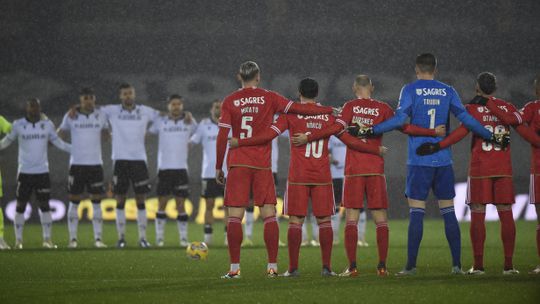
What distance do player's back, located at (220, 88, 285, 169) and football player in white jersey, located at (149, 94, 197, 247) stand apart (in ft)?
21.0

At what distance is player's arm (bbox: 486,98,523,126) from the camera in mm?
10945

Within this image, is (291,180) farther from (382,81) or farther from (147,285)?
(382,81)

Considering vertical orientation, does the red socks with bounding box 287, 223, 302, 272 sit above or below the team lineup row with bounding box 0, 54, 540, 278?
below

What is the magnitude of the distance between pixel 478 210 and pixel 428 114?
119 cm

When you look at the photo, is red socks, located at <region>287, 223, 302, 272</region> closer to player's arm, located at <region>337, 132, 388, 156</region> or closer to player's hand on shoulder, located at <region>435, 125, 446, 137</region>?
player's arm, located at <region>337, 132, 388, 156</region>

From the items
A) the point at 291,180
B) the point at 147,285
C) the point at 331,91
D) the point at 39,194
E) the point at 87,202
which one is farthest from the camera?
the point at 331,91

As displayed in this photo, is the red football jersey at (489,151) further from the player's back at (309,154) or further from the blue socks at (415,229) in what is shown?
the player's back at (309,154)

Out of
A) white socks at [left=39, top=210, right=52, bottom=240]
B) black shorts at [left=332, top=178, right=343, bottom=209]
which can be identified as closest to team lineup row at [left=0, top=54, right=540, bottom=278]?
black shorts at [left=332, top=178, right=343, bottom=209]

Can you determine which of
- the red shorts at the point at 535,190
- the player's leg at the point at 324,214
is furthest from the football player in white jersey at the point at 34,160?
the red shorts at the point at 535,190

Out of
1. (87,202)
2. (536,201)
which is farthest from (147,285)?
(87,202)

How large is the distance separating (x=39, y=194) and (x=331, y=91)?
32.4 ft

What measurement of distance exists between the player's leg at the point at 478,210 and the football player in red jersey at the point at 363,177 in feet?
3.03

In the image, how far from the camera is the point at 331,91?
24891 millimetres

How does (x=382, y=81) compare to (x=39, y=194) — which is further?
(x=382, y=81)
